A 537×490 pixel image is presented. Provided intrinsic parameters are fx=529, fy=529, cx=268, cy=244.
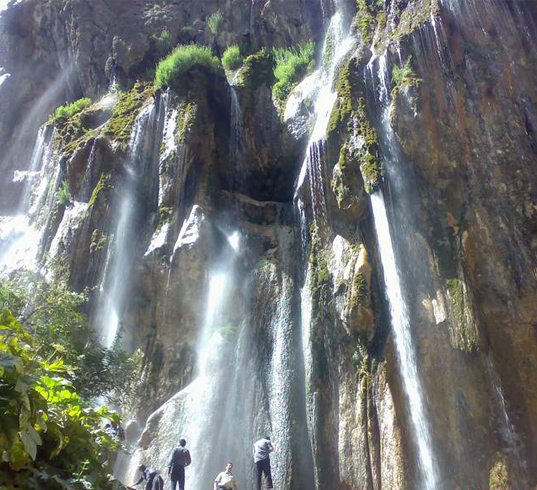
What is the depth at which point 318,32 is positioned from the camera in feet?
71.8

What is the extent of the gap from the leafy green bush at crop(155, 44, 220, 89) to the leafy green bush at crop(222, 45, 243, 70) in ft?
7.93

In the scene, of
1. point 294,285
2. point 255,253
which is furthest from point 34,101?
point 294,285

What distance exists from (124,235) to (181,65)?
6.72 metres

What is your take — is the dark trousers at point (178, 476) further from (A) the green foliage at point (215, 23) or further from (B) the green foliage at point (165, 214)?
(A) the green foliage at point (215, 23)

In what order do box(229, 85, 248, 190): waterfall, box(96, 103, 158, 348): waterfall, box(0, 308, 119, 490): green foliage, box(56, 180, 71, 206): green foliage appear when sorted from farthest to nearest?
box(56, 180, 71, 206): green foliage → box(229, 85, 248, 190): waterfall → box(96, 103, 158, 348): waterfall → box(0, 308, 119, 490): green foliage

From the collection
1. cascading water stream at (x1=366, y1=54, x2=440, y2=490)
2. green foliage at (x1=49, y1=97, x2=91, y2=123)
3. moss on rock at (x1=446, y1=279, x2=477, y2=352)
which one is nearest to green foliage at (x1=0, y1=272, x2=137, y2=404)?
cascading water stream at (x1=366, y1=54, x2=440, y2=490)

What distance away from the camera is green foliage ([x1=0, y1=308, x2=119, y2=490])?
9.05 ft

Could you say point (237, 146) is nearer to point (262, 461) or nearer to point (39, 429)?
point (262, 461)

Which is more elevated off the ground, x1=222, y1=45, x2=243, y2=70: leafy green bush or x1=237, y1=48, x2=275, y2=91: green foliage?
x1=222, y1=45, x2=243, y2=70: leafy green bush

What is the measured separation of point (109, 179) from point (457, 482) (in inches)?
547

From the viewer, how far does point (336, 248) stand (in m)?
14.3

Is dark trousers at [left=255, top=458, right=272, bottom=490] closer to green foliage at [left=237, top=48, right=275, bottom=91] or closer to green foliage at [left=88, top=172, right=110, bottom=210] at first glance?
green foliage at [left=88, top=172, right=110, bottom=210]

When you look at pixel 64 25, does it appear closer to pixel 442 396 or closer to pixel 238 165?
pixel 238 165

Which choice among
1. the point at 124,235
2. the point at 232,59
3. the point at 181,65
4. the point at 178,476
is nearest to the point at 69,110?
the point at 181,65
